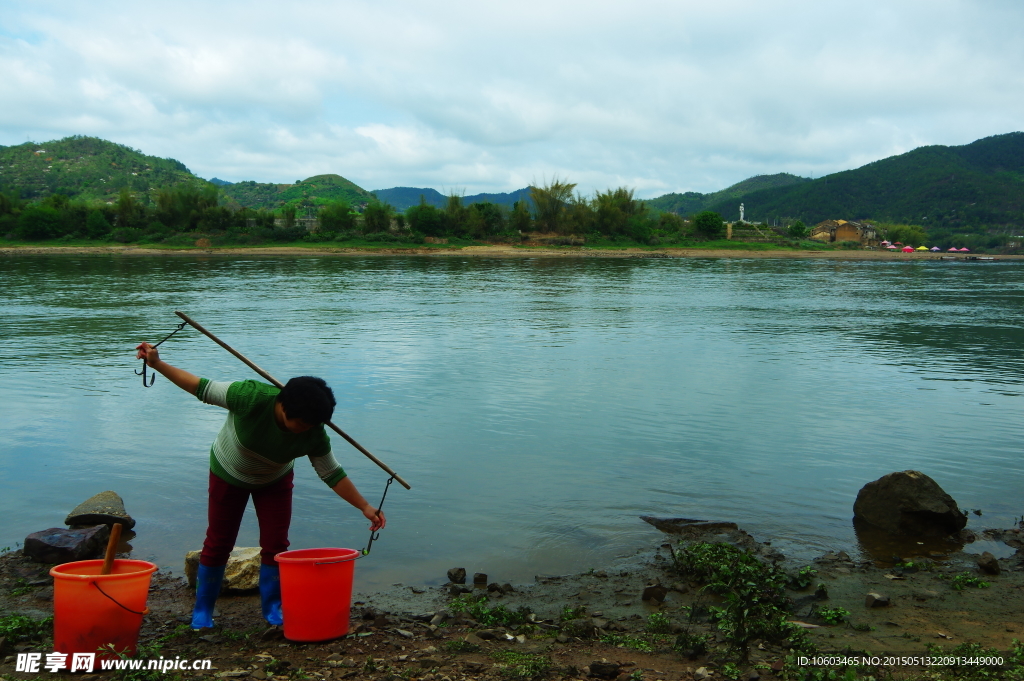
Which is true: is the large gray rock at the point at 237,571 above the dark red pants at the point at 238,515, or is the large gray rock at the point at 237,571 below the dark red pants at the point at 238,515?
below

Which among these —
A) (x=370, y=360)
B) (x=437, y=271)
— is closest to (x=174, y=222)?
(x=437, y=271)

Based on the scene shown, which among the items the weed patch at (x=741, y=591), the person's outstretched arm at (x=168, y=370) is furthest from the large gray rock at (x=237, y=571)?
the weed patch at (x=741, y=591)

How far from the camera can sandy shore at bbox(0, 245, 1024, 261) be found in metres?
68.6

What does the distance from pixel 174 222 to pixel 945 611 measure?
86.2m

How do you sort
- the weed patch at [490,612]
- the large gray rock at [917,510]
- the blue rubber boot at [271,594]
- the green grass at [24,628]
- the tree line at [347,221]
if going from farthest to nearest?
the tree line at [347,221]
the large gray rock at [917,510]
the weed patch at [490,612]
the blue rubber boot at [271,594]
the green grass at [24,628]

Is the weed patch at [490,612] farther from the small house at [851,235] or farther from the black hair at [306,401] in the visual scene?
the small house at [851,235]

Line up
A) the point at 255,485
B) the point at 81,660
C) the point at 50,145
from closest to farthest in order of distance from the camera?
the point at 81,660, the point at 255,485, the point at 50,145

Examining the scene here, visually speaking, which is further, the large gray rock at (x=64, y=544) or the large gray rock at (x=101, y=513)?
the large gray rock at (x=101, y=513)

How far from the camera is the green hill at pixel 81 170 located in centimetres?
14275

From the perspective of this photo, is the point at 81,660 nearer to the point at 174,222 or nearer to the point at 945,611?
the point at 945,611

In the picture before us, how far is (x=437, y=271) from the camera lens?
5003 centimetres

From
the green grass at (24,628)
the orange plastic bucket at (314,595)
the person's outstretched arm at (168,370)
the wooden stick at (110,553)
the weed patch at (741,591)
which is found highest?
the person's outstretched arm at (168,370)

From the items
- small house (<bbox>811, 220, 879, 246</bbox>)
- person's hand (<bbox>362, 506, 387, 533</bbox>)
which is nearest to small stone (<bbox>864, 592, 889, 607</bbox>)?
person's hand (<bbox>362, 506, 387, 533</bbox>)

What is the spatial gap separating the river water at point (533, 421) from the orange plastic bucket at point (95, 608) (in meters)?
2.11
